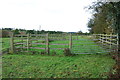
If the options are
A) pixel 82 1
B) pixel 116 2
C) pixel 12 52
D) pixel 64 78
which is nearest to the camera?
pixel 64 78

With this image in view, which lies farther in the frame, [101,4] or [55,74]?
[101,4]

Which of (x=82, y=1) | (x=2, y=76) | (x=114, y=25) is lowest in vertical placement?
(x=2, y=76)

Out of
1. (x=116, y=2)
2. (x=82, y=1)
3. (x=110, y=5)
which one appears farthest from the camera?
(x=82, y=1)

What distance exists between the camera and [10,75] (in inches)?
135

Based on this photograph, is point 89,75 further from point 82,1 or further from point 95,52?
point 82,1

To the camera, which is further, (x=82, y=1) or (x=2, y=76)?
A: (x=82, y=1)

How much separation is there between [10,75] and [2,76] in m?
0.26

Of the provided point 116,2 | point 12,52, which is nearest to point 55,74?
point 12,52

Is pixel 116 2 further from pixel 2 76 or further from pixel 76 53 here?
pixel 2 76

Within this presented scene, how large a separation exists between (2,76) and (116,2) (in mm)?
6902

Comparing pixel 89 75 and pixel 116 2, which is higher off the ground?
pixel 116 2

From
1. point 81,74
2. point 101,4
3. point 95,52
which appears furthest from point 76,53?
point 101,4

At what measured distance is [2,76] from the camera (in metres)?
3.36

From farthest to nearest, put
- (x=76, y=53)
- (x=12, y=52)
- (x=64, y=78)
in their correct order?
(x=12, y=52) → (x=76, y=53) → (x=64, y=78)
